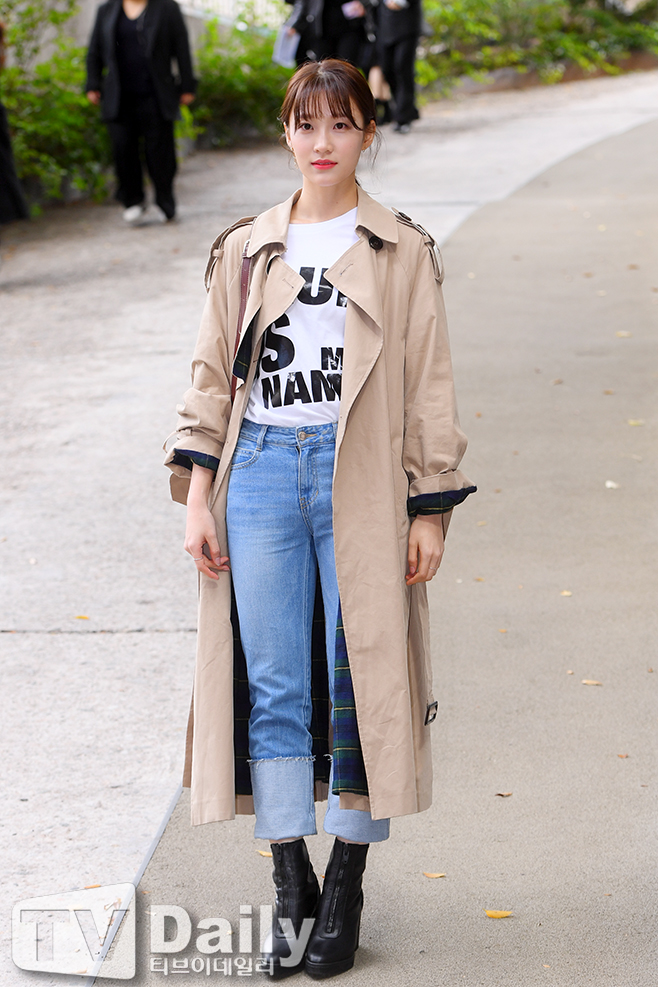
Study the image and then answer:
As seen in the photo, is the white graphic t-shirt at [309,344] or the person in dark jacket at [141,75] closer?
the white graphic t-shirt at [309,344]

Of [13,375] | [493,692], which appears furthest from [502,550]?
[13,375]

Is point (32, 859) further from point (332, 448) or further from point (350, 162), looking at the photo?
point (350, 162)

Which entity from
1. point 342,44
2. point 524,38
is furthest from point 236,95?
point 524,38

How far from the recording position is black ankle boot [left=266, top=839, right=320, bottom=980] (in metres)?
2.72

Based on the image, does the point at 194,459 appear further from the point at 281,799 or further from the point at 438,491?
the point at 281,799

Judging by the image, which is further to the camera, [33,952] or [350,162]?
[33,952]

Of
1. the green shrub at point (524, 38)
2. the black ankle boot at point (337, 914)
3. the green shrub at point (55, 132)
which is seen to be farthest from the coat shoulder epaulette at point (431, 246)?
the green shrub at point (524, 38)

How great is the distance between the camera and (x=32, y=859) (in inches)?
125

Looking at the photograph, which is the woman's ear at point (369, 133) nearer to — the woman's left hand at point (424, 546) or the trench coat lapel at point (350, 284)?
the trench coat lapel at point (350, 284)

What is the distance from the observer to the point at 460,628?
174 inches

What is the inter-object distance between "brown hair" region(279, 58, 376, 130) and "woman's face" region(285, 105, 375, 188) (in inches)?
0.5

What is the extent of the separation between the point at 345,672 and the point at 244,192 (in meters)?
10.5

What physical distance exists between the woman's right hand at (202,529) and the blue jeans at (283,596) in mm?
40

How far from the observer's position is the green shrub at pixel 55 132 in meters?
11.7
